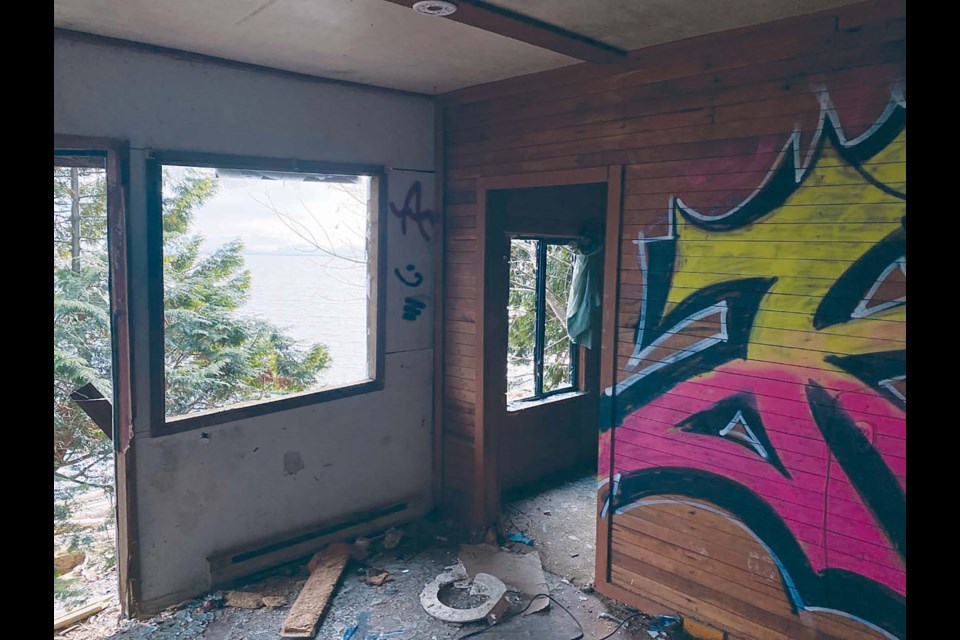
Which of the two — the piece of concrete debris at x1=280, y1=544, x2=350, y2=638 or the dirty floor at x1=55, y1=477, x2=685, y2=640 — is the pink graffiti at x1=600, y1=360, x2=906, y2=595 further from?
the piece of concrete debris at x1=280, y1=544, x2=350, y2=638

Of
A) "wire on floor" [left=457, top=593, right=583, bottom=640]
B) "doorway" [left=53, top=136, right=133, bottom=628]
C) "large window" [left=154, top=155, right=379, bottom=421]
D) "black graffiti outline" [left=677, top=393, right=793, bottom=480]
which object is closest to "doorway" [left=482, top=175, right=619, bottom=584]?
"wire on floor" [left=457, top=593, right=583, bottom=640]

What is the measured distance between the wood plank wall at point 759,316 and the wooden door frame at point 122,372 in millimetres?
2274

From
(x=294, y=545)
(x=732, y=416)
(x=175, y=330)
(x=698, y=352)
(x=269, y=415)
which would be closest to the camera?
(x=732, y=416)

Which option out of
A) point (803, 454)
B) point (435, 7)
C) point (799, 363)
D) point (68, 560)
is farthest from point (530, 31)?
point (68, 560)

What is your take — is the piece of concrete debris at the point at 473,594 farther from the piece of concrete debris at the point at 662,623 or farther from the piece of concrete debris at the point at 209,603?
the piece of concrete debris at the point at 209,603

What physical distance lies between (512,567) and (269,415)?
1717mm

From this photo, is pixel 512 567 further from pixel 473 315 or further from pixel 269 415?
pixel 269 415

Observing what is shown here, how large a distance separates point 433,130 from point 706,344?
7.79 feet

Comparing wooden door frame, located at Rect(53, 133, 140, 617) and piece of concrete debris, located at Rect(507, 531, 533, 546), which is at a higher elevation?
wooden door frame, located at Rect(53, 133, 140, 617)

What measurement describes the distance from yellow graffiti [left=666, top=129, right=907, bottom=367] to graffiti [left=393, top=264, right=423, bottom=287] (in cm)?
194

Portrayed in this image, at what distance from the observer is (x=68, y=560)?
4.30 metres

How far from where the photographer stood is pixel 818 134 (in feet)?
9.07

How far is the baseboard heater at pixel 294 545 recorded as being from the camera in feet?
12.0

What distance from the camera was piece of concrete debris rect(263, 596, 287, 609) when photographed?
3545mm
